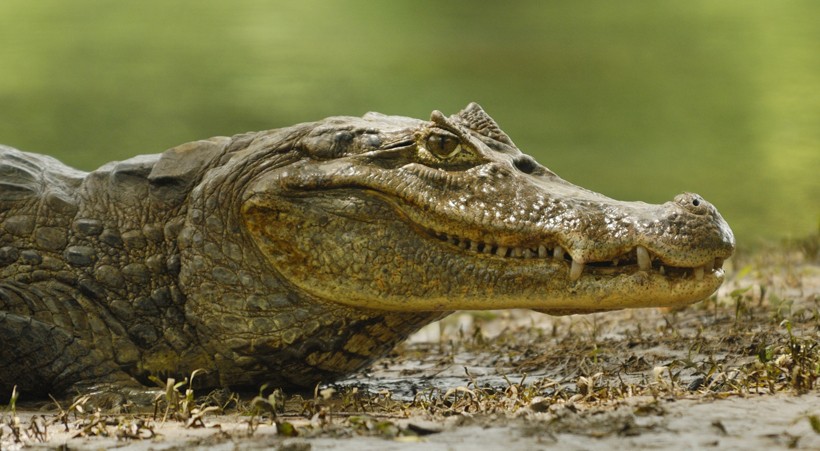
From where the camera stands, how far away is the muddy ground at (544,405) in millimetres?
3023

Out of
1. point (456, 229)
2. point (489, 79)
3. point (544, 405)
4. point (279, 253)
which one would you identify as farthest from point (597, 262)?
point (489, 79)

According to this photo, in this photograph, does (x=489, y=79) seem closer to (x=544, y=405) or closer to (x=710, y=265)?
(x=710, y=265)

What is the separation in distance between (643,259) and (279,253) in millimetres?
1440


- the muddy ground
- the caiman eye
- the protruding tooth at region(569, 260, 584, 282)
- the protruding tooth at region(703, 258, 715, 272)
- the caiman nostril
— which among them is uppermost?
the caiman eye

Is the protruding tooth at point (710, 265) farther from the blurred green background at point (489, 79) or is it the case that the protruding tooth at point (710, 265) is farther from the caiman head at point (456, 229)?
the blurred green background at point (489, 79)

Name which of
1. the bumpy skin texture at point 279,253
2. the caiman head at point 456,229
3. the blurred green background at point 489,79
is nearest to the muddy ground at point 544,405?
the bumpy skin texture at point 279,253

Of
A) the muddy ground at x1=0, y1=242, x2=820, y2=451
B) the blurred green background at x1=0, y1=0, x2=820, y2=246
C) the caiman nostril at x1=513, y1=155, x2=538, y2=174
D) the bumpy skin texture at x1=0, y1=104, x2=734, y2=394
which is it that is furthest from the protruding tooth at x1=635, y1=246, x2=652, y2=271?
the blurred green background at x1=0, y1=0, x2=820, y2=246

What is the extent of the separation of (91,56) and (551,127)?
1030cm

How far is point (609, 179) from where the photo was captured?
12.9m

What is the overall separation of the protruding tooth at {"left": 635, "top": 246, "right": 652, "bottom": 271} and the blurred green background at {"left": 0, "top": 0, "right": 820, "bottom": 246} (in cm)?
687

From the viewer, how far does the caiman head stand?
381cm

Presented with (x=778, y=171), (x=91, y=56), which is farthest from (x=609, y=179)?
(x=91, y=56)

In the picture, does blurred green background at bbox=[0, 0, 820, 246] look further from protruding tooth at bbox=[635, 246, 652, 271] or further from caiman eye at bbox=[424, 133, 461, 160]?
protruding tooth at bbox=[635, 246, 652, 271]

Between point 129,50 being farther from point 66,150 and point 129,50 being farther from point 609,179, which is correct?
point 609,179
